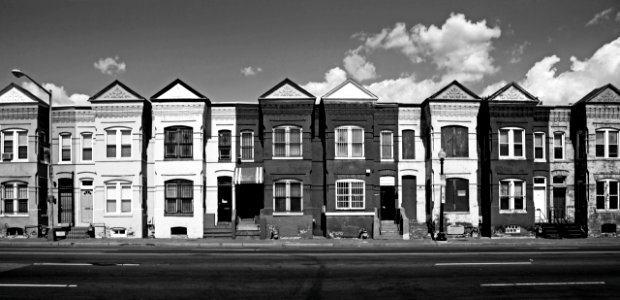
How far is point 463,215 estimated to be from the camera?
29.4 meters

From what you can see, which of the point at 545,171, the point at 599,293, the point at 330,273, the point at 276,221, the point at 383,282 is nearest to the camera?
the point at 599,293

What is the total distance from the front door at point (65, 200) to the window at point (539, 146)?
29.5 m

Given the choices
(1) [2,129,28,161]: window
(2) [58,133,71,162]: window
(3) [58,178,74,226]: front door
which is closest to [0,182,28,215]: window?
(1) [2,129,28,161]: window

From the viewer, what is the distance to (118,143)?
29.2 meters

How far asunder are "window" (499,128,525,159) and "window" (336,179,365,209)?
29.2 feet

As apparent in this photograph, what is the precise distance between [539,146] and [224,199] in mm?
20122

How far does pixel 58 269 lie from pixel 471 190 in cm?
2291

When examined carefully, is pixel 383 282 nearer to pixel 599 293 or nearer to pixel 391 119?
pixel 599 293

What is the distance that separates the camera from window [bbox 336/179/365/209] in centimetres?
2853

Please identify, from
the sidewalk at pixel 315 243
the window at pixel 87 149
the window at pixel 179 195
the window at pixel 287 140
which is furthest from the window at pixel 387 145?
the window at pixel 87 149

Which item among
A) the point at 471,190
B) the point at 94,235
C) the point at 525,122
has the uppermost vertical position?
the point at 525,122

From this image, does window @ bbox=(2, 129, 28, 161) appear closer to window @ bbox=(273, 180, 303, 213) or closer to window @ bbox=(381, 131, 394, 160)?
window @ bbox=(273, 180, 303, 213)

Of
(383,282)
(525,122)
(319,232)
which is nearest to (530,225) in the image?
(525,122)

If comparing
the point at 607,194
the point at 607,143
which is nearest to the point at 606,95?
the point at 607,143
